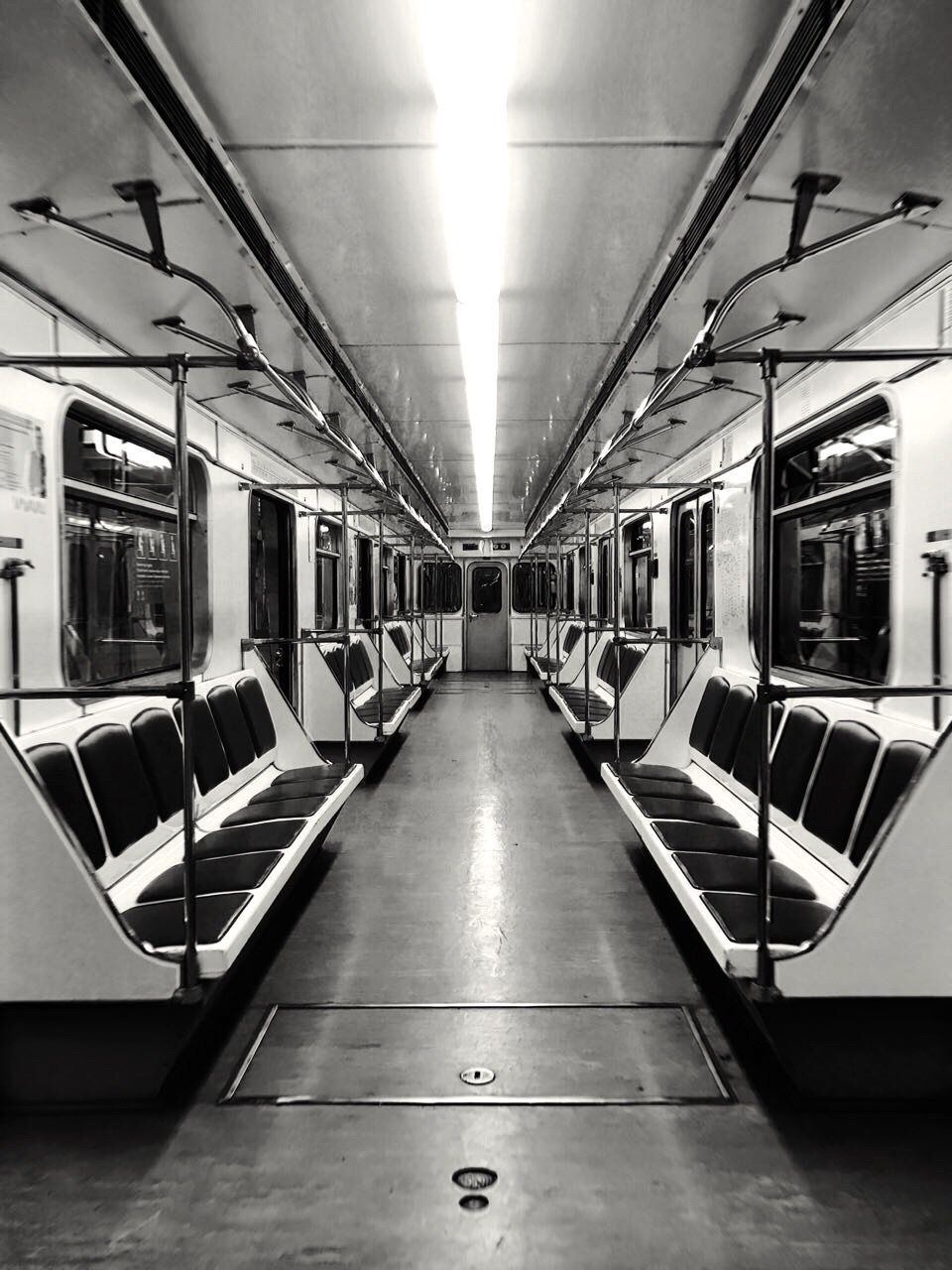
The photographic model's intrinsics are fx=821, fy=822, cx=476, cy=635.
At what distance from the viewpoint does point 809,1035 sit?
2.08 meters

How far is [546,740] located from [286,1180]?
588 centimetres

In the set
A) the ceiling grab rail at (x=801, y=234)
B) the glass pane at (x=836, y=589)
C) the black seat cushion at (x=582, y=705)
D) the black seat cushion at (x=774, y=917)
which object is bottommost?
the black seat cushion at (x=774, y=917)

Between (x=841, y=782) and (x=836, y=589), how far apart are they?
1173 millimetres

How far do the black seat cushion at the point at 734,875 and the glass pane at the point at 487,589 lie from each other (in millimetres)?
12060

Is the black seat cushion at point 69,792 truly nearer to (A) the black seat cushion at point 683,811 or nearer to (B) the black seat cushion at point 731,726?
(A) the black seat cushion at point 683,811

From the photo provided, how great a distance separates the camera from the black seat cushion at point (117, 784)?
272cm

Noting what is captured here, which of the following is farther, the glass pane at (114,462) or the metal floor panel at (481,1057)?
the glass pane at (114,462)

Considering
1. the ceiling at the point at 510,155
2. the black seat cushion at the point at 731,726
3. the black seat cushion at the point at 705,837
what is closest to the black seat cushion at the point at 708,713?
the black seat cushion at the point at 731,726

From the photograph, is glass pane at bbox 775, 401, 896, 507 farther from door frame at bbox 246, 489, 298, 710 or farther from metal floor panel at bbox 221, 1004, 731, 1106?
door frame at bbox 246, 489, 298, 710

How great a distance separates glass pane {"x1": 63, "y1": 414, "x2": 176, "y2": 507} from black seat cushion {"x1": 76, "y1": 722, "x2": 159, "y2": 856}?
953 millimetres

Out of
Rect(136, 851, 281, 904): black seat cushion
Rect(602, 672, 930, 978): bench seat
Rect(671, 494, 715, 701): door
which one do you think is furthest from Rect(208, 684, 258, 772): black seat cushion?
Rect(671, 494, 715, 701): door

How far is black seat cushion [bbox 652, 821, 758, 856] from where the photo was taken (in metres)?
3.06

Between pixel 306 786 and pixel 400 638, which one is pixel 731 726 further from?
pixel 400 638

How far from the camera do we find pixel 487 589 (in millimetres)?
14961
